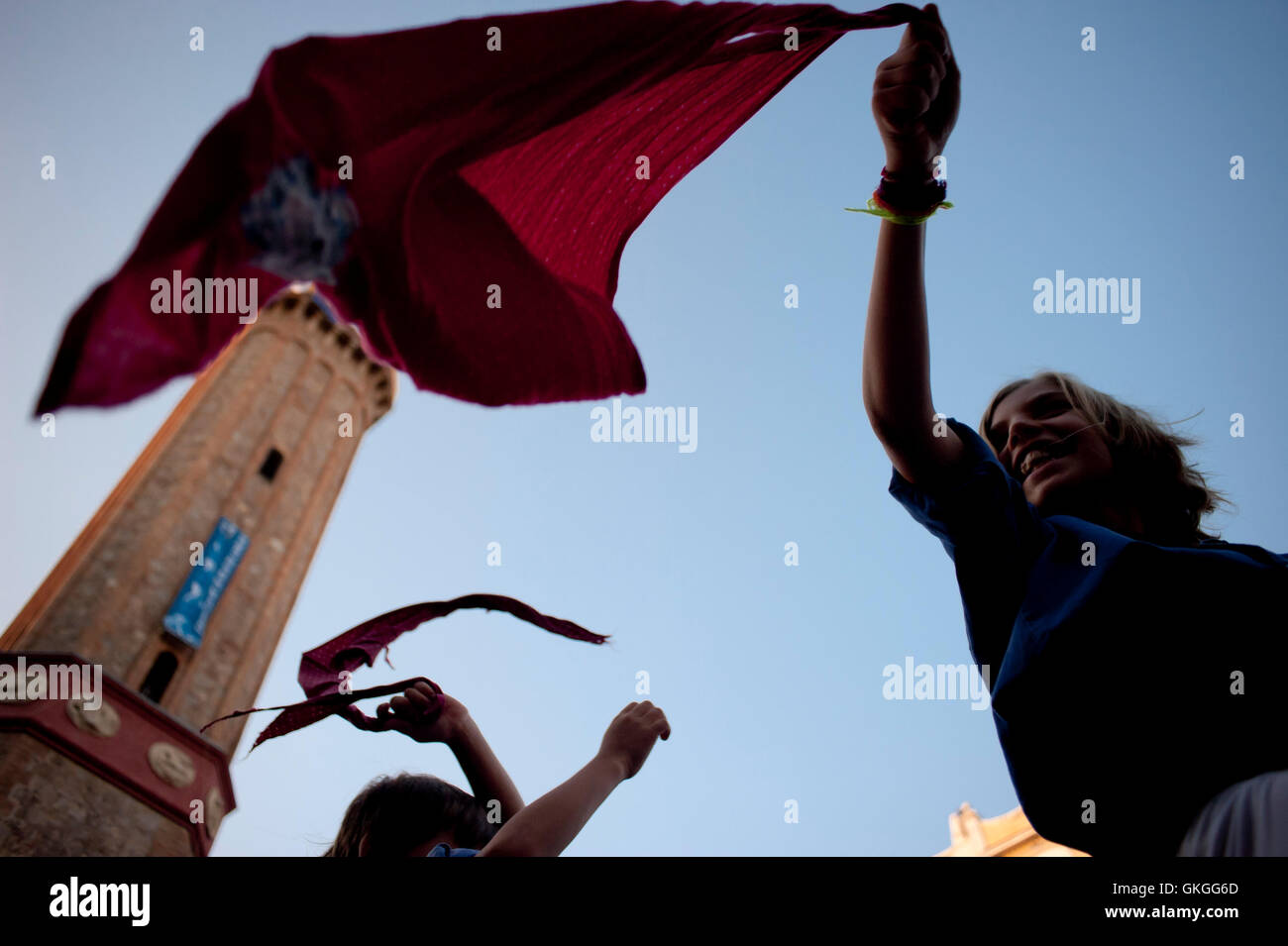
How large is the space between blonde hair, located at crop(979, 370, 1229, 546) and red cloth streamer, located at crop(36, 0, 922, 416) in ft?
3.31

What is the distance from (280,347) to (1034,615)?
24156mm

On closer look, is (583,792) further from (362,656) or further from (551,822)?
(362,656)

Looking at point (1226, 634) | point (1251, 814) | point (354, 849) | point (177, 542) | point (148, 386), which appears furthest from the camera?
point (177, 542)

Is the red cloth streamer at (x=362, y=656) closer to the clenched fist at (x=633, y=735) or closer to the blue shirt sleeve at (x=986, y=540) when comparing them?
the clenched fist at (x=633, y=735)

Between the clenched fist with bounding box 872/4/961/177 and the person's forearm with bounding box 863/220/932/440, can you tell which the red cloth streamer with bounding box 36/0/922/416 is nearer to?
the clenched fist with bounding box 872/4/961/177

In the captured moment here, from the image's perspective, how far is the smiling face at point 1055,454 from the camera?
195 centimetres

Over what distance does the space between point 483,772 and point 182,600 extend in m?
16.8

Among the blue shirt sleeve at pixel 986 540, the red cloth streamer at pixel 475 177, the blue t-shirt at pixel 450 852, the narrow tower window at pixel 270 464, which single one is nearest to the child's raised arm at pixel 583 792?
the blue t-shirt at pixel 450 852

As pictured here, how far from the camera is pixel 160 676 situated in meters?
16.1

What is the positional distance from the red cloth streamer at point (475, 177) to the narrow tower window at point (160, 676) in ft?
53.0

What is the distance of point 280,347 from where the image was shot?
2305cm

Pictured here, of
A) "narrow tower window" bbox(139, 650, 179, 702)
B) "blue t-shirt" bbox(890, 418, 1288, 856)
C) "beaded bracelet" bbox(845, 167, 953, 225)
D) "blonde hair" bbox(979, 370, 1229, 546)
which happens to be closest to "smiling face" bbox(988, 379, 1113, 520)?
"blonde hair" bbox(979, 370, 1229, 546)
